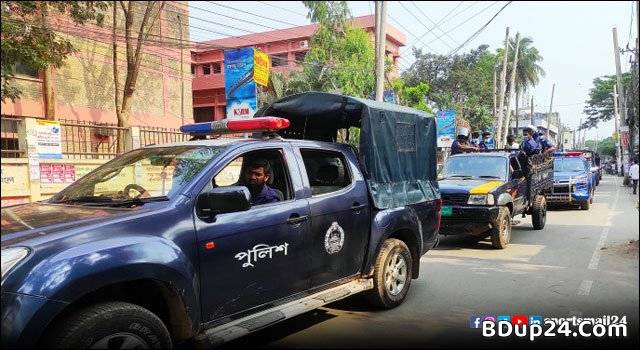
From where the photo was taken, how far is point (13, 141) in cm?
953

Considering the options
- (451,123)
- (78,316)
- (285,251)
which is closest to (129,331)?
(78,316)

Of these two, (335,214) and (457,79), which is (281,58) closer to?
(335,214)

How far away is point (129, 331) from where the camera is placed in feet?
8.91

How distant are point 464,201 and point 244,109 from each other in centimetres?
702

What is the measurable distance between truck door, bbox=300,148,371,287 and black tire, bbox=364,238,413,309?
0.97 ft

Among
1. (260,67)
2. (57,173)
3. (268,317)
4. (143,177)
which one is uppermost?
(260,67)

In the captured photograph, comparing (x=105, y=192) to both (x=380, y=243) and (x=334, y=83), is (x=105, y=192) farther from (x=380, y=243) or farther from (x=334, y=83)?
(x=334, y=83)

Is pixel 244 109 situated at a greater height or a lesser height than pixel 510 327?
greater

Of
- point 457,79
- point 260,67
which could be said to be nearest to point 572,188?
point 260,67

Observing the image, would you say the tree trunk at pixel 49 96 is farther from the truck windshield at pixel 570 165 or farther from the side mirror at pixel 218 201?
the truck windshield at pixel 570 165

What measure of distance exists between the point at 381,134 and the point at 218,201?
2.39m

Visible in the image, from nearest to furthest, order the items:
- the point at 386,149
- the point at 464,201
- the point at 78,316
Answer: the point at 78,316, the point at 386,149, the point at 464,201

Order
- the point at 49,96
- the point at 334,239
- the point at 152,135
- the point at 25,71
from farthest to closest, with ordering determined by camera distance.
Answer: the point at 49,96
the point at 25,71
the point at 152,135
the point at 334,239

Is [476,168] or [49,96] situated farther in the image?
[49,96]
